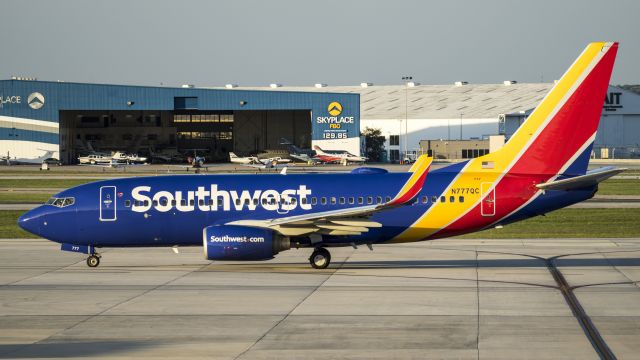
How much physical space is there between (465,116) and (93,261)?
122m

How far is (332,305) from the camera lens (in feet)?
84.0

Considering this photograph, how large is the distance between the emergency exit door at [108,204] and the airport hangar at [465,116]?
9650 centimetres

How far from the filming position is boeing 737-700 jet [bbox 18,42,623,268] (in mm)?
31375

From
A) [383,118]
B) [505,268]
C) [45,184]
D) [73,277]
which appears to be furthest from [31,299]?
[383,118]

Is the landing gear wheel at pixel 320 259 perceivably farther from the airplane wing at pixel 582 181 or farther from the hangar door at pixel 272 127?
the hangar door at pixel 272 127

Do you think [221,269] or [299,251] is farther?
[299,251]

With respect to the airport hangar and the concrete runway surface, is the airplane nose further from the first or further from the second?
the airport hangar

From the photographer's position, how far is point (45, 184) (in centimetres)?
8481

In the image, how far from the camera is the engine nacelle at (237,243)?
30578mm

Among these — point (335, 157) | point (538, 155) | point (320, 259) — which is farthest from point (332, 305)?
point (335, 157)

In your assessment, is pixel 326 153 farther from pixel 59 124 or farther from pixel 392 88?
pixel 392 88

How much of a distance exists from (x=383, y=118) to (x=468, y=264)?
405 feet

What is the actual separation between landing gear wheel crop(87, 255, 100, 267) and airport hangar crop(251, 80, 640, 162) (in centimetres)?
9613

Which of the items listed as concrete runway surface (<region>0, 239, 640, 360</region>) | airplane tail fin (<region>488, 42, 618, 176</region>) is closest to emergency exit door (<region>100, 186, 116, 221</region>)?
concrete runway surface (<region>0, 239, 640, 360</region>)
